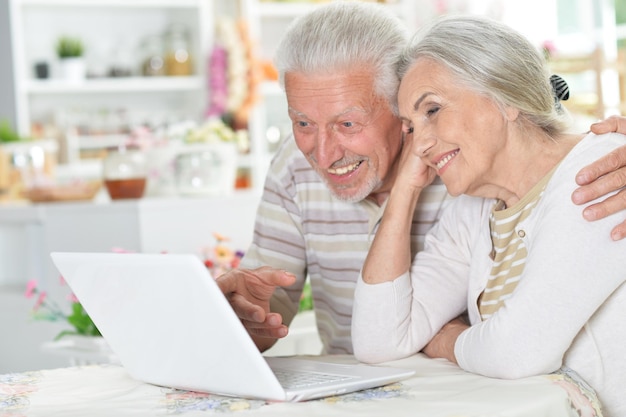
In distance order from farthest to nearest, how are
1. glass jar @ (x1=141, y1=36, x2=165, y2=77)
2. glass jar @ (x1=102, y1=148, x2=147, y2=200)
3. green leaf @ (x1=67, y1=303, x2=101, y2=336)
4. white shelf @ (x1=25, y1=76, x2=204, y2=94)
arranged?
glass jar @ (x1=141, y1=36, x2=165, y2=77) → white shelf @ (x1=25, y1=76, x2=204, y2=94) → glass jar @ (x1=102, y1=148, x2=147, y2=200) → green leaf @ (x1=67, y1=303, x2=101, y2=336)

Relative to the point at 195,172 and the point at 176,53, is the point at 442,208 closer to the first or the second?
the point at 195,172

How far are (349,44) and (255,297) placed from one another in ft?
1.62

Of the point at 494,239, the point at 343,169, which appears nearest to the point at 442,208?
the point at 343,169

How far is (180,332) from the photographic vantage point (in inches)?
49.9

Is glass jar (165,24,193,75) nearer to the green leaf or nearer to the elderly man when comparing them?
the green leaf

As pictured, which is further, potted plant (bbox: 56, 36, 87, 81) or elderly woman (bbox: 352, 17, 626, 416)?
potted plant (bbox: 56, 36, 87, 81)

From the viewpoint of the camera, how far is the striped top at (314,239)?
201cm

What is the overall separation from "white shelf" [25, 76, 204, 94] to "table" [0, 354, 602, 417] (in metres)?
Answer: 4.10

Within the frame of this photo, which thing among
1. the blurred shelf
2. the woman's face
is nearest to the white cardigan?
the woman's face

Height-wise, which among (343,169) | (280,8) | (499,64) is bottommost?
(343,169)

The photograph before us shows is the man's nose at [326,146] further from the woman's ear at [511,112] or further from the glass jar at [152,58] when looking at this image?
the glass jar at [152,58]

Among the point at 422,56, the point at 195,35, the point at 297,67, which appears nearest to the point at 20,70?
the point at 195,35

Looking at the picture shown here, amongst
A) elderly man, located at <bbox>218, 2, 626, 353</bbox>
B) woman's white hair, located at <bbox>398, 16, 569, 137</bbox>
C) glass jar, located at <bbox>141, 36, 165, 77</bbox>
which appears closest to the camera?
woman's white hair, located at <bbox>398, 16, 569, 137</bbox>

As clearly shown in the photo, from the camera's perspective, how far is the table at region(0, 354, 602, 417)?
120 cm
